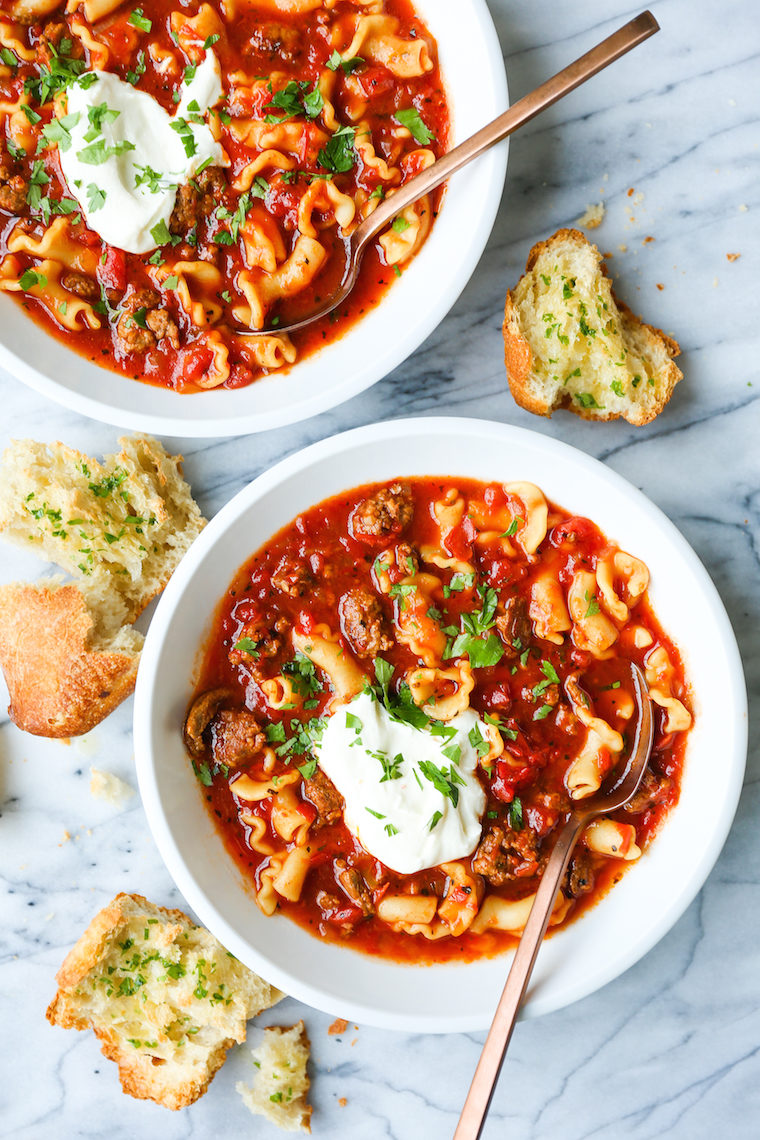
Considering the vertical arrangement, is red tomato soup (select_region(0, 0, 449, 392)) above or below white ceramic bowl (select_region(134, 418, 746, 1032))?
above

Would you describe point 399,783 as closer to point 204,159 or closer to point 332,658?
point 332,658

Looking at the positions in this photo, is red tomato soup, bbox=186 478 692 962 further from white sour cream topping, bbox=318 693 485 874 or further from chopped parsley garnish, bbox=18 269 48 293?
chopped parsley garnish, bbox=18 269 48 293

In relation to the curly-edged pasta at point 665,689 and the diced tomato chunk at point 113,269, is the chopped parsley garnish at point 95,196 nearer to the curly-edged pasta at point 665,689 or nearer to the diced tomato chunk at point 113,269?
the diced tomato chunk at point 113,269

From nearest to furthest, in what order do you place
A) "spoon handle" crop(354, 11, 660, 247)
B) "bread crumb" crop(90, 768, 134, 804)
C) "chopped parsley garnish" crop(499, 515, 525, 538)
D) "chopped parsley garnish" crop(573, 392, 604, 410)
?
"spoon handle" crop(354, 11, 660, 247) → "chopped parsley garnish" crop(499, 515, 525, 538) → "chopped parsley garnish" crop(573, 392, 604, 410) → "bread crumb" crop(90, 768, 134, 804)

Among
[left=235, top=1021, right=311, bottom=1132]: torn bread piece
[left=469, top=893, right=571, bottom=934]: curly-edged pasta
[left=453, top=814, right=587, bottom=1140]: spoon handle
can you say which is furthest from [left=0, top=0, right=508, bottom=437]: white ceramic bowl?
[left=235, top=1021, right=311, bottom=1132]: torn bread piece

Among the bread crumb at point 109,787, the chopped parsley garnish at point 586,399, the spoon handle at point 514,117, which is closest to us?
the spoon handle at point 514,117

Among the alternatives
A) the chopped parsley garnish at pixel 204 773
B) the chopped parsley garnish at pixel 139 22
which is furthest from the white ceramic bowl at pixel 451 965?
the chopped parsley garnish at pixel 139 22
